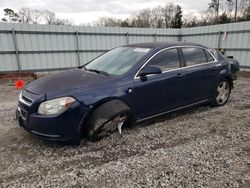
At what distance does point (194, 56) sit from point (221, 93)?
134 cm

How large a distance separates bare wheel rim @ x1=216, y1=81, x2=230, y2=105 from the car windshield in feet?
7.51

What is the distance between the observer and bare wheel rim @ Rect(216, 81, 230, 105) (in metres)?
5.05

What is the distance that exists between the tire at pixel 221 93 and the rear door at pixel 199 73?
12.0 inches

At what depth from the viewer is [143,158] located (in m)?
2.89

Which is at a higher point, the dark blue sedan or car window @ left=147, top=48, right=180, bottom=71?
car window @ left=147, top=48, right=180, bottom=71

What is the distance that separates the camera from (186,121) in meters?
4.24

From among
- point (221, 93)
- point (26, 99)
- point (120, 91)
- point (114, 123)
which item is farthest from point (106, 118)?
point (221, 93)

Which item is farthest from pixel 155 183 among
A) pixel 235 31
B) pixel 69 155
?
pixel 235 31

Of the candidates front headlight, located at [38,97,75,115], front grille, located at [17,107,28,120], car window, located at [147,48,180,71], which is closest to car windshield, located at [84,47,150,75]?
car window, located at [147,48,180,71]

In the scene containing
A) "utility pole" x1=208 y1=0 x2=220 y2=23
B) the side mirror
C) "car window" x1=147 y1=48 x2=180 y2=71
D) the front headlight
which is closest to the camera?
the front headlight

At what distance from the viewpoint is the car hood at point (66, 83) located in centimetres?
306

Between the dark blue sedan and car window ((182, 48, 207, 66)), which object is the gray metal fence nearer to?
the dark blue sedan

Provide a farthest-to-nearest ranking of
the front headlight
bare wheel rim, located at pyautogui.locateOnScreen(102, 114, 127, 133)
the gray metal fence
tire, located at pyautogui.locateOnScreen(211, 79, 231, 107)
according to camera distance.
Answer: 1. the gray metal fence
2. tire, located at pyautogui.locateOnScreen(211, 79, 231, 107)
3. bare wheel rim, located at pyautogui.locateOnScreen(102, 114, 127, 133)
4. the front headlight

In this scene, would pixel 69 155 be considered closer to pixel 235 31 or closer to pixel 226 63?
pixel 226 63
